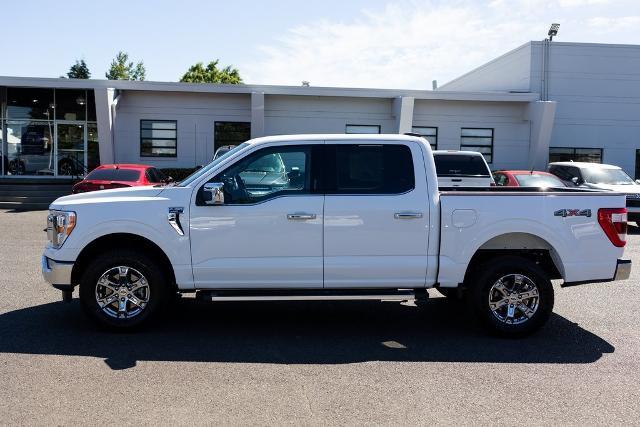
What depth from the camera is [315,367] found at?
213 inches

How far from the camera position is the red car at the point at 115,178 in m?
16.0

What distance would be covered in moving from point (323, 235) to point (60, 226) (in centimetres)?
→ 263

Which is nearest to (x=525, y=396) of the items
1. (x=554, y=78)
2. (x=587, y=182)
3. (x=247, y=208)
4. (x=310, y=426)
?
(x=310, y=426)

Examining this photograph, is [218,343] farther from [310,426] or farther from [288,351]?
[310,426]

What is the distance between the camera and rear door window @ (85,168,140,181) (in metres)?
16.5

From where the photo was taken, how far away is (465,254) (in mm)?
6305

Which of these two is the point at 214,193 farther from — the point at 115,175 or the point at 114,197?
the point at 115,175

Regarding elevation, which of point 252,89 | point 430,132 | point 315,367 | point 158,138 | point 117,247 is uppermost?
point 252,89

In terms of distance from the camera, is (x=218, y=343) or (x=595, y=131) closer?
(x=218, y=343)

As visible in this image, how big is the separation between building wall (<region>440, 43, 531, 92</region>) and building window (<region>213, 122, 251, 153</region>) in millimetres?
11641

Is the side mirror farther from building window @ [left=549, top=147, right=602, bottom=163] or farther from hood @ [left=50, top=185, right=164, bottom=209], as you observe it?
building window @ [left=549, top=147, right=602, bottom=163]

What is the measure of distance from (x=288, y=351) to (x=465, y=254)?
2013 millimetres

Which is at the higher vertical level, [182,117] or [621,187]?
[182,117]

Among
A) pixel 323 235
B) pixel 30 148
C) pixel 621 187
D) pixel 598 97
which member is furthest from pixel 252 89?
pixel 323 235
